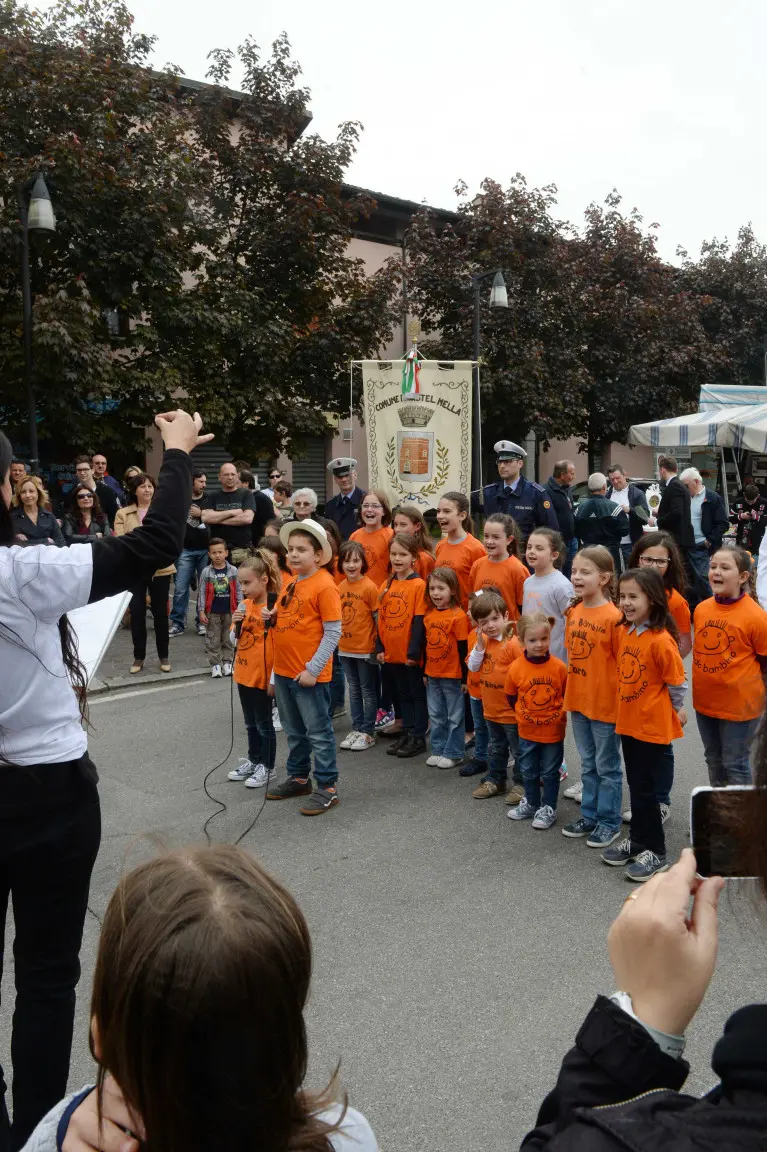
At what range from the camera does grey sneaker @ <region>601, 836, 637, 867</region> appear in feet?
15.3

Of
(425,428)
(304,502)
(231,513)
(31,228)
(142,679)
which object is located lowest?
(142,679)

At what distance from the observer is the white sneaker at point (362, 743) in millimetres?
6793

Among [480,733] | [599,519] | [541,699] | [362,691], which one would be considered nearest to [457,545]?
[362,691]

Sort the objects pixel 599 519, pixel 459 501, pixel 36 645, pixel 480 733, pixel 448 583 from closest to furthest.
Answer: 1. pixel 36 645
2. pixel 480 733
3. pixel 448 583
4. pixel 459 501
5. pixel 599 519

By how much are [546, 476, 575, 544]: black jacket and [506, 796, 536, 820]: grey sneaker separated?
5.33 m

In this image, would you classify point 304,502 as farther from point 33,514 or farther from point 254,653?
point 33,514

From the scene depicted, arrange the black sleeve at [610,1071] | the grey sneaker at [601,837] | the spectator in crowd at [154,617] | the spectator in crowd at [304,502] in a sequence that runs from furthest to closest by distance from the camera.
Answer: the spectator in crowd at [154,617] → the spectator in crowd at [304,502] → the grey sneaker at [601,837] → the black sleeve at [610,1071]

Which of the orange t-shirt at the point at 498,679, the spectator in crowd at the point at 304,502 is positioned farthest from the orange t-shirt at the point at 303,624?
the spectator in crowd at the point at 304,502

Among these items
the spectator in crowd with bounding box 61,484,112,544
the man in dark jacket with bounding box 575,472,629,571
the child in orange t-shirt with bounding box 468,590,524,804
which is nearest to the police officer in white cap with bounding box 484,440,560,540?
the child in orange t-shirt with bounding box 468,590,524,804

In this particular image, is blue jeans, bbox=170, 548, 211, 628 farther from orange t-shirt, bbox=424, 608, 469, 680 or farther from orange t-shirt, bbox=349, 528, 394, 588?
orange t-shirt, bbox=424, 608, 469, 680

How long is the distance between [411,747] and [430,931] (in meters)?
2.66

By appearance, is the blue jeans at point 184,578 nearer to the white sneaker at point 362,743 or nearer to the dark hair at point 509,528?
the white sneaker at point 362,743

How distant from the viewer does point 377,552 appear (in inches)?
300

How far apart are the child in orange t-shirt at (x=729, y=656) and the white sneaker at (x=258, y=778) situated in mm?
2623
